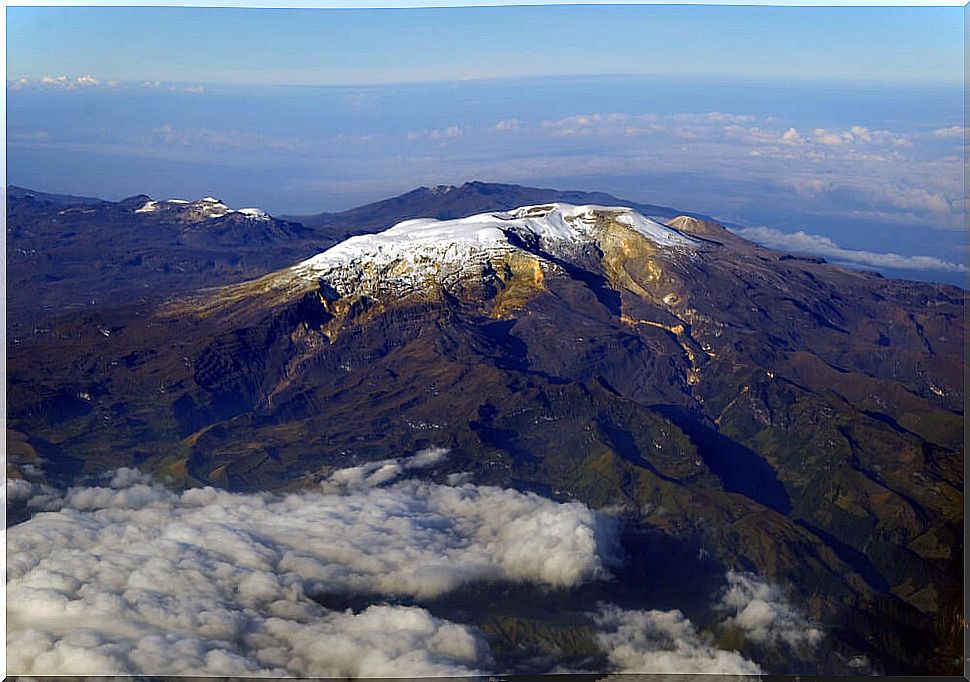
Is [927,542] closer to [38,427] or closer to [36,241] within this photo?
[38,427]

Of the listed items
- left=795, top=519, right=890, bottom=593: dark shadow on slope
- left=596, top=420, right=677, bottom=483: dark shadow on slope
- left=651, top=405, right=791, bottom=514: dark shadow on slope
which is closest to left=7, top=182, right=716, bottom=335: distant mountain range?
left=596, top=420, right=677, bottom=483: dark shadow on slope

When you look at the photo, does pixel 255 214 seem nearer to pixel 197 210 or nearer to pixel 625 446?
pixel 197 210

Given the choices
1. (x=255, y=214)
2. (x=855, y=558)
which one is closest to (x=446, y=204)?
(x=255, y=214)

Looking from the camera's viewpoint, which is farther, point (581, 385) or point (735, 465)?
point (581, 385)

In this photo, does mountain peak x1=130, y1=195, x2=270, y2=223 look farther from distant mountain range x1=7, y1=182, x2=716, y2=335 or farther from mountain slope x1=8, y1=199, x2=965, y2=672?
mountain slope x1=8, y1=199, x2=965, y2=672

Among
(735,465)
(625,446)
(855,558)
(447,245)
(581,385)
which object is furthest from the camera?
(447,245)

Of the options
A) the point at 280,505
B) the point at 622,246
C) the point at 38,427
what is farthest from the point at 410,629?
the point at 622,246
